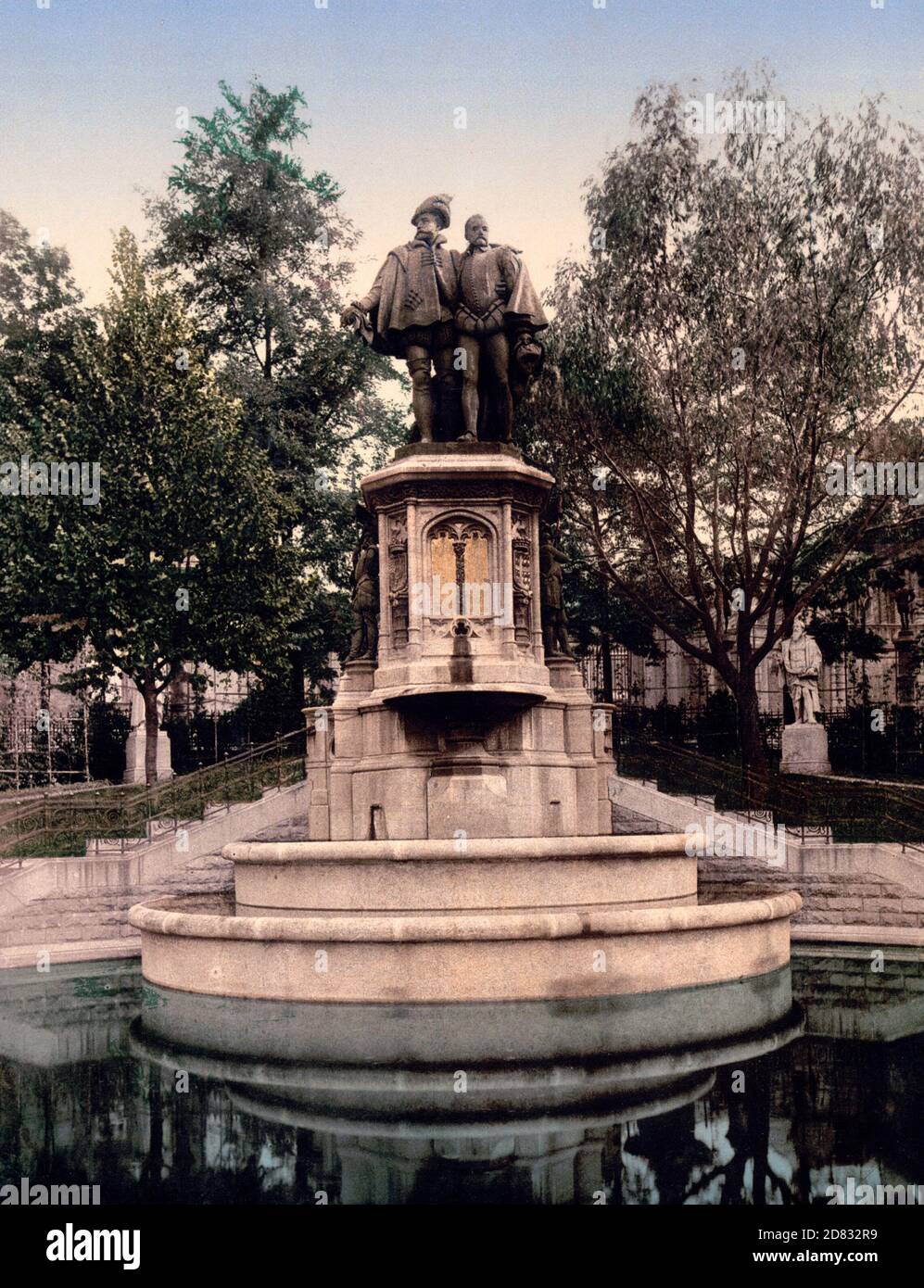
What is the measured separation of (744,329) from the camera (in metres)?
23.3

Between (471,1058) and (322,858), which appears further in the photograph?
(322,858)

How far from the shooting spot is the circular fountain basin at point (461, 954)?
958cm

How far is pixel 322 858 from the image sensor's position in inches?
427

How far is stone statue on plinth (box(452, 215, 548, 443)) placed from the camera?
46.7ft

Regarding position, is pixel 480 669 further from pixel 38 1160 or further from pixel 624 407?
pixel 624 407

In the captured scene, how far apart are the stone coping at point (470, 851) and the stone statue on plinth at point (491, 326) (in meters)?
5.20

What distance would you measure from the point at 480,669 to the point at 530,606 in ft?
3.46

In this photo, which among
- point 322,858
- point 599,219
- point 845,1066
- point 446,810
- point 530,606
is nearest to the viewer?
point 845,1066

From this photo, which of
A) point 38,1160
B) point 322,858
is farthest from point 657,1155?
point 322,858

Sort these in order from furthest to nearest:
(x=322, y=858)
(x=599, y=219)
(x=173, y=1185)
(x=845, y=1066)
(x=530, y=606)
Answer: (x=599, y=219)
(x=530, y=606)
(x=322, y=858)
(x=845, y=1066)
(x=173, y=1185)

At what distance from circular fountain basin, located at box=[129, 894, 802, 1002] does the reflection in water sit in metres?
0.16

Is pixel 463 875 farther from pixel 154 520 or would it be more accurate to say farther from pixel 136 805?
pixel 154 520

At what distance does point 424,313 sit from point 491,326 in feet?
2.54

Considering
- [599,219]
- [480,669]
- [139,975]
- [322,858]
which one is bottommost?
[139,975]
